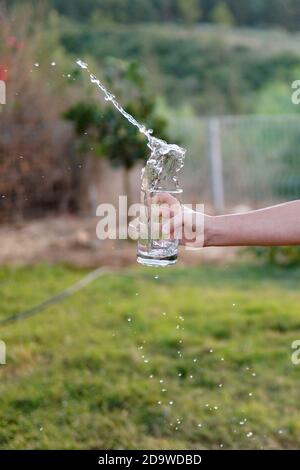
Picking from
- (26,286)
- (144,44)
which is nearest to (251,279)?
(26,286)

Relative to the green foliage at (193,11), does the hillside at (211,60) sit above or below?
below

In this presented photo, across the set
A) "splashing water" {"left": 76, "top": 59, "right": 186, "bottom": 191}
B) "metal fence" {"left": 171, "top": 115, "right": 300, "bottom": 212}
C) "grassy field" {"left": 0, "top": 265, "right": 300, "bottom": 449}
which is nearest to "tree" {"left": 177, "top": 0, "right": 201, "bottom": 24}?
"metal fence" {"left": 171, "top": 115, "right": 300, "bottom": 212}

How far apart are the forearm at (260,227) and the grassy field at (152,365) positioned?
1165mm

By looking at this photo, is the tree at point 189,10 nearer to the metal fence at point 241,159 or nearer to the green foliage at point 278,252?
the metal fence at point 241,159

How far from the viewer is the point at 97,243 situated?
23.0 feet

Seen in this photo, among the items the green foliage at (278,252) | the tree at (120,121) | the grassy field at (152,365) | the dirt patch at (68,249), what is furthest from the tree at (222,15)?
the grassy field at (152,365)

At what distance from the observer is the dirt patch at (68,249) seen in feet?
21.6

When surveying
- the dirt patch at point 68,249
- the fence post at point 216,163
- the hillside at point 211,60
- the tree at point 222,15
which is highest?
the tree at point 222,15

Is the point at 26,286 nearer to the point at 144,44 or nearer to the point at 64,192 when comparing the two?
the point at 64,192

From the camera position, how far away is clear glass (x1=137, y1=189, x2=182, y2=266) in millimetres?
2154

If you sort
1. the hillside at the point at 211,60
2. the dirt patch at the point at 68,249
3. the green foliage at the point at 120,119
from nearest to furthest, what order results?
the dirt patch at the point at 68,249 < the green foliage at the point at 120,119 < the hillside at the point at 211,60

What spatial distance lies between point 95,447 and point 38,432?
236 millimetres

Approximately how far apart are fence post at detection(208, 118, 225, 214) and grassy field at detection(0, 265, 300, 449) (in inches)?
140

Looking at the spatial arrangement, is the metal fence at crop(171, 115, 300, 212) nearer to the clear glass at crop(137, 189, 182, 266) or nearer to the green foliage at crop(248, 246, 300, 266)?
the green foliage at crop(248, 246, 300, 266)
